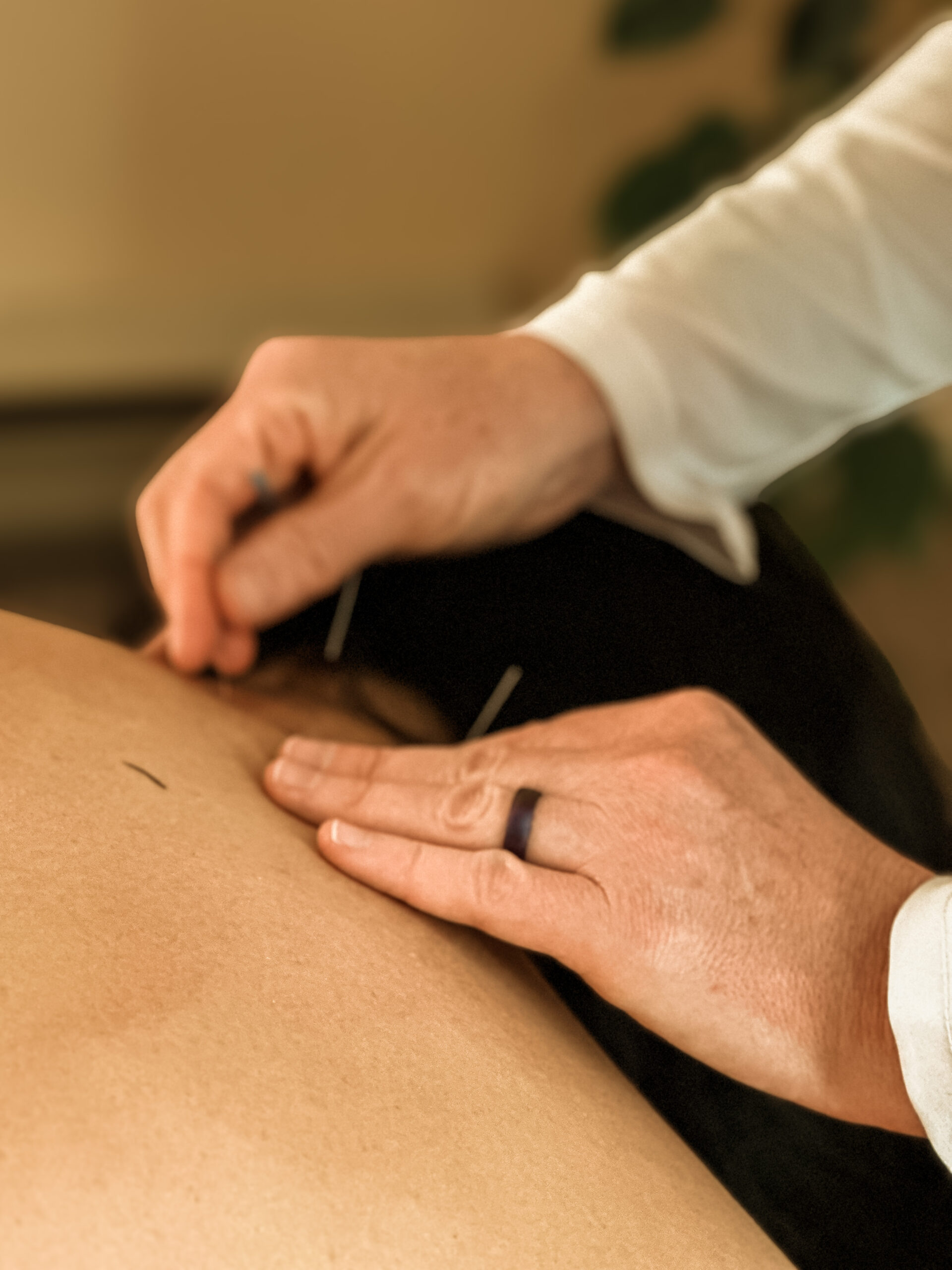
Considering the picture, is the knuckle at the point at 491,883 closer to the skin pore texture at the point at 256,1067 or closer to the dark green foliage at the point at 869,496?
the skin pore texture at the point at 256,1067

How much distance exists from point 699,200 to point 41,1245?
6.21 ft

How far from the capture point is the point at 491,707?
29.6 inches

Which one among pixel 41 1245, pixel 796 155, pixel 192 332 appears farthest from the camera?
pixel 192 332

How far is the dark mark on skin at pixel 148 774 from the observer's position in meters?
0.55

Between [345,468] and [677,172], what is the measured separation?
1.45 meters

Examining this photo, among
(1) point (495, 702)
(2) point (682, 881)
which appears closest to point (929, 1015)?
(2) point (682, 881)

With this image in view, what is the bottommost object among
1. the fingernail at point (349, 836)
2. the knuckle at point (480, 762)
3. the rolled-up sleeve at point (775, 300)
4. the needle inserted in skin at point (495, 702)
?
the needle inserted in skin at point (495, 702)

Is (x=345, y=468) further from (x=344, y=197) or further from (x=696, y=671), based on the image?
(x=344, y=197)

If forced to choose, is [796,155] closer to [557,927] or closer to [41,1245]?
[557,927]

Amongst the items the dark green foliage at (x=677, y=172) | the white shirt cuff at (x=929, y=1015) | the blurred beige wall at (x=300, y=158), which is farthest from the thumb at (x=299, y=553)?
the dark green foliage at (x=677, y=172)

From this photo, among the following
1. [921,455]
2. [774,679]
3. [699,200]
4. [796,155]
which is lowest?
[921,455]

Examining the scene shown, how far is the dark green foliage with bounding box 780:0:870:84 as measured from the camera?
6.00 ft

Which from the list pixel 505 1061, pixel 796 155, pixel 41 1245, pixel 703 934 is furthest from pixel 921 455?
pixel 41 1245

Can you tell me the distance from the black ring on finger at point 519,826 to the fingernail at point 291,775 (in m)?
0.12
